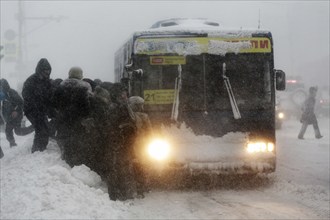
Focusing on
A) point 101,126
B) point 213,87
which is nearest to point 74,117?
point 101,126

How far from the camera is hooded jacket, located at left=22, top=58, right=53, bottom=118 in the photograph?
9.02m

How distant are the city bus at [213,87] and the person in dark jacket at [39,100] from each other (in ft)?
5.23

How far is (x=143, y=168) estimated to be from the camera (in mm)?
8250

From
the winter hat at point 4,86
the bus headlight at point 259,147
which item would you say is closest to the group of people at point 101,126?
the bus headlight at point 259,147

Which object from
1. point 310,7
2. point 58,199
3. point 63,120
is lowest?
point 58,199

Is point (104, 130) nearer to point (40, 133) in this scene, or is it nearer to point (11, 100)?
point (40, 133)

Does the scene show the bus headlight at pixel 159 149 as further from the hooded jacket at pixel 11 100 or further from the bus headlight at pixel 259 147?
the hooded jacket at pixel 11 100

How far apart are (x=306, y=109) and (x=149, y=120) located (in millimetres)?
10075

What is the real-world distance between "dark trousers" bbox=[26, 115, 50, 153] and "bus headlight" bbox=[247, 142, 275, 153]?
12.1 ft

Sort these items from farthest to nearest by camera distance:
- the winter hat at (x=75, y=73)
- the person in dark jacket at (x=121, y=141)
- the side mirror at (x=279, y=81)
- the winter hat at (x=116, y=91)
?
the side mirror at (x=279, y=81), the winter hat at (x=75, y=73), the winter hat at (x=116, y=91), the person in dark jacket at (x=121, y=141)

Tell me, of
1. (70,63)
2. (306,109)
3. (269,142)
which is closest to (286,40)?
(70,63)

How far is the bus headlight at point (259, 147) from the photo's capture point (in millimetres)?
8477

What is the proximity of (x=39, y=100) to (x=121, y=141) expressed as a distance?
2200 mm

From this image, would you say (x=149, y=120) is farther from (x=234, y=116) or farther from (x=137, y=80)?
(x=234, y=116)
